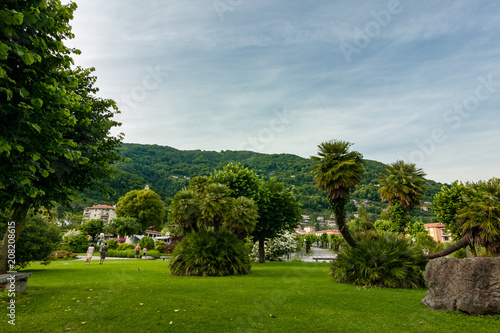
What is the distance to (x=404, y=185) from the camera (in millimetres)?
21750

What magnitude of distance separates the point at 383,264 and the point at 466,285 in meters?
5.12

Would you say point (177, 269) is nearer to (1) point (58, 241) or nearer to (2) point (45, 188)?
(1) point (58, 241)

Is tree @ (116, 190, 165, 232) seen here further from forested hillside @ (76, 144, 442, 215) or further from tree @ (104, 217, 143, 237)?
forested hillside @ (76, 144, 442, 215)

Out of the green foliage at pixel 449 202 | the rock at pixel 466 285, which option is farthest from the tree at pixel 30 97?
the green foliage at pixel 449 202

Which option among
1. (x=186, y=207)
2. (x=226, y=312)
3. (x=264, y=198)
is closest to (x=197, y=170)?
(x=264, y=198)

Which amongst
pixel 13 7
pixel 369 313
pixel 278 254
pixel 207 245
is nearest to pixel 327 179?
pixel 369 313

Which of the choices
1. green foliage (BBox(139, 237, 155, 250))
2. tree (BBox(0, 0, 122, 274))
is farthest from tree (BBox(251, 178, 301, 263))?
green foliage (BBox(139, 237, 155, 250))

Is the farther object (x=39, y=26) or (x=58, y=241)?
(x=58, y=241)

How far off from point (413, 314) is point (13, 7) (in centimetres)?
1167

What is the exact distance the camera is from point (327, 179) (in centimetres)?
1359

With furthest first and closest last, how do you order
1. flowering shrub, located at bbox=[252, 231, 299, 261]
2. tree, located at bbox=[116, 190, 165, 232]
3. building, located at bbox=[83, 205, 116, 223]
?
building, located at bbox=[83, 205, 116, 223], tree, located at bbox=[116, 190, 165, 232], flowering shrub, located at bbox=[252, 231, 299, 261]

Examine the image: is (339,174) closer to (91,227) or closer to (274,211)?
(274,211)

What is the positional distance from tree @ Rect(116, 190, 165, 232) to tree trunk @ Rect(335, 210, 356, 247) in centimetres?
5660

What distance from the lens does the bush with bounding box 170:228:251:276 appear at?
1614 cm
